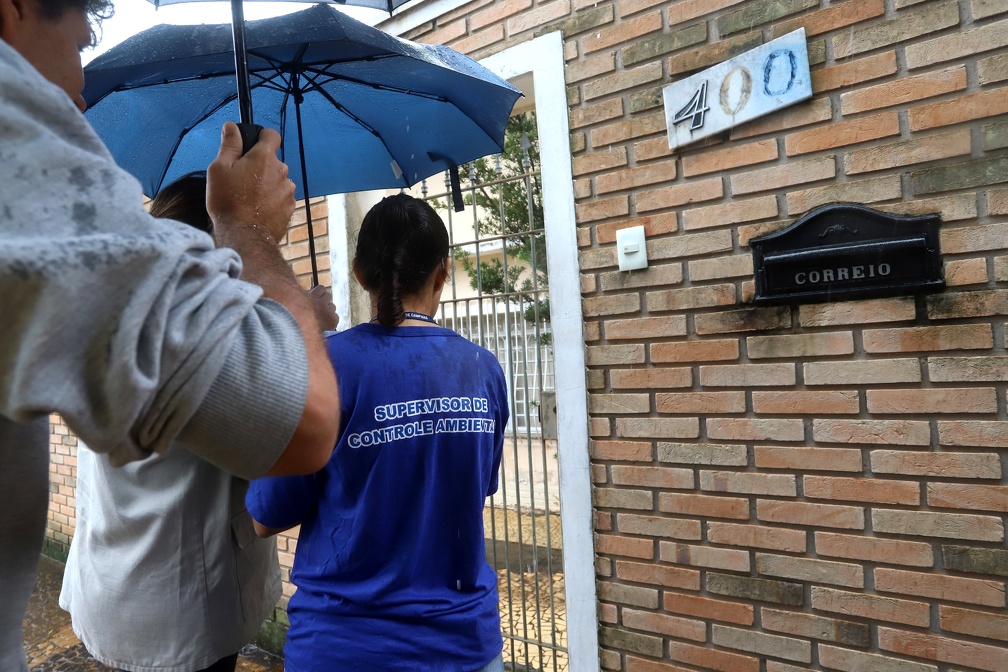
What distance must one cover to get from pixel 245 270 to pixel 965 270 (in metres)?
2.19

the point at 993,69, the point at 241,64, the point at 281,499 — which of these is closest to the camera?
the point at 241,64

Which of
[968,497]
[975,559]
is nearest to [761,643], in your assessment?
[975,559]

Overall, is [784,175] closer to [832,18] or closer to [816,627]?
[832,18]

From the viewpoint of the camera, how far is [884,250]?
2.27m

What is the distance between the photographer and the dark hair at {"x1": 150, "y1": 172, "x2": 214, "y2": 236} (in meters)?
1.74

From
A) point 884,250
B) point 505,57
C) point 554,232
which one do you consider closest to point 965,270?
point 884,250

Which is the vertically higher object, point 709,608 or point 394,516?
point 394,516

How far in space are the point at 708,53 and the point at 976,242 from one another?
3.77 ft

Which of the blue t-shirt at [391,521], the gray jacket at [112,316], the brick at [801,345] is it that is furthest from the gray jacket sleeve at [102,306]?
the brick at [801,345]

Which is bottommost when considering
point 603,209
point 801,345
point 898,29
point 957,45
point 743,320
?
point 801,345

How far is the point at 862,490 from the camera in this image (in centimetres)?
234

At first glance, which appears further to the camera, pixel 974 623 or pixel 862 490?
pixel 862 490

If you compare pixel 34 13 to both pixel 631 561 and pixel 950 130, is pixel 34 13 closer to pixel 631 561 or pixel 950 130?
pixel 950 130

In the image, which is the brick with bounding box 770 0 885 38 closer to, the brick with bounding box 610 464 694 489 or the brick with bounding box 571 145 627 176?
the brick with bounding box 571 145 627 176
